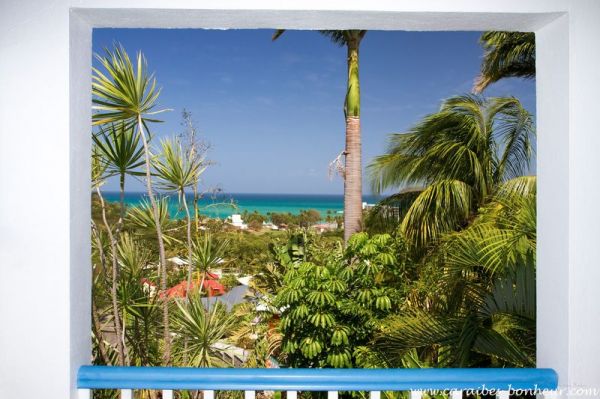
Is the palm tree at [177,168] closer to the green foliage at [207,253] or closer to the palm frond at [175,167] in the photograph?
the palm frond at [175,167]

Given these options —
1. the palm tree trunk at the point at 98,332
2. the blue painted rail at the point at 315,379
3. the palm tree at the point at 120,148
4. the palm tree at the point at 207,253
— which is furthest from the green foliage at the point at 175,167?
the blue painted rail at the point at 315,379

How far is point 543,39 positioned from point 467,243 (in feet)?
5.02

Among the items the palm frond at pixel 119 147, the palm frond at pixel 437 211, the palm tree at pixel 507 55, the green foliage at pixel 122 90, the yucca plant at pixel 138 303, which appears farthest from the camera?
the palm tree at pixel 507 55

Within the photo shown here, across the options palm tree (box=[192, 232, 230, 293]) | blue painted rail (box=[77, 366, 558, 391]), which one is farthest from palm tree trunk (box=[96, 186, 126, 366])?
blue painted rail (box=[77, 366, 558, 391])

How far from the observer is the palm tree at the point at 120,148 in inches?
106

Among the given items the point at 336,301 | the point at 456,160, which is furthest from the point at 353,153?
the point at 336,301

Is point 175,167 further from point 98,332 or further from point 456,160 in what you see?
point 456,160

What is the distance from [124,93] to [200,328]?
5.70 feet

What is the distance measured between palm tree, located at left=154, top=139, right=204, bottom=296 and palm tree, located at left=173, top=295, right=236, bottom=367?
A: 0.18 metres

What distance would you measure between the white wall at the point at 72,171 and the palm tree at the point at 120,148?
65.1 inches

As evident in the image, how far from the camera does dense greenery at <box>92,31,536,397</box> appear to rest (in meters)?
2.35

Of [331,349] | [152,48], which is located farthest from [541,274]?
[152,48]

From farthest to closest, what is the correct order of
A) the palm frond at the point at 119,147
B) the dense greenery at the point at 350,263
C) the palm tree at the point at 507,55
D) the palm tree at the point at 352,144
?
1. the palm tree at the point at 352,144
2. the palm tree at the point at 507,55
3. the palm frond at the point at 119,147
4. the dense greenery at the point at 350,263

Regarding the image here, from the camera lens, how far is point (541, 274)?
1200mm
